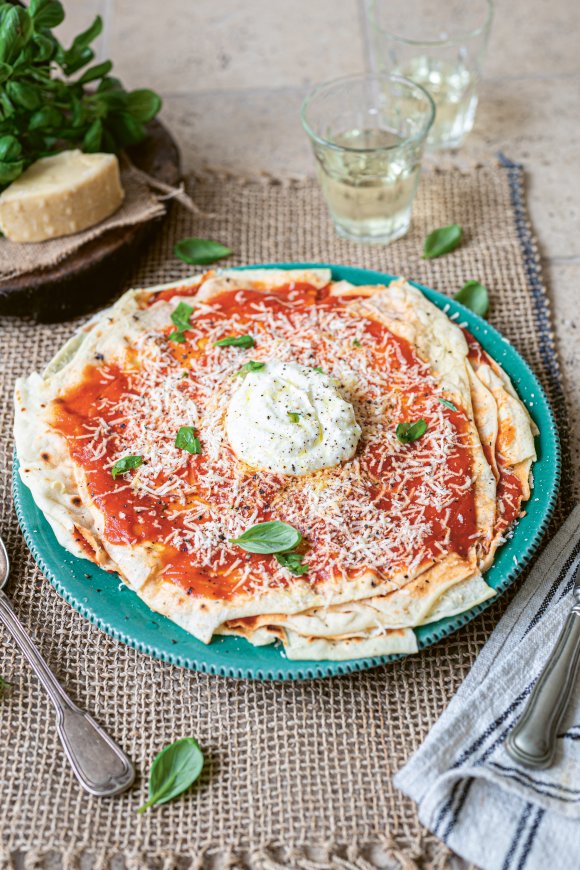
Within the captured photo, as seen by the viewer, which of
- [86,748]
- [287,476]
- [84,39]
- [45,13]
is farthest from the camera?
[84,39]

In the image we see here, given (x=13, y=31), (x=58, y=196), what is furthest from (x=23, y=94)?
(x=58, y=196)

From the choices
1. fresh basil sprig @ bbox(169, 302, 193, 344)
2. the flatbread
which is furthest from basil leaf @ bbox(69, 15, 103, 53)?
fresh basil sprig @ bbox(169, 302, 193, 344)

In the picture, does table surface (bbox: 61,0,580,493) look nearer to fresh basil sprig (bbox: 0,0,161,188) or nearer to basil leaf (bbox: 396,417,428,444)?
fresh basil sprig (bbox: 0,0,161,188)

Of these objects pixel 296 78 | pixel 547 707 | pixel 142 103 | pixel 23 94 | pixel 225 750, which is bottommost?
pixel 225 750

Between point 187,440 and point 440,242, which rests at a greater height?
point 187,440

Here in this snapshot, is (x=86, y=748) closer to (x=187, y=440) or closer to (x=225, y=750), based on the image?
(x=225, y=750)

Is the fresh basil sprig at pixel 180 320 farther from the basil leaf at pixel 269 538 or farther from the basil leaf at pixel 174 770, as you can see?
the basil leaf at pixel 174 770

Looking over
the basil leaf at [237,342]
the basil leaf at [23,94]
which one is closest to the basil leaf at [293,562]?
the basil leaf at [237,342]
